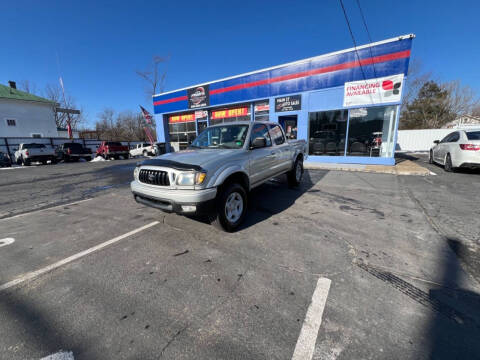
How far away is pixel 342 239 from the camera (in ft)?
10.3

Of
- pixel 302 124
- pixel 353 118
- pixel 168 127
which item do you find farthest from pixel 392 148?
pixel 168 127

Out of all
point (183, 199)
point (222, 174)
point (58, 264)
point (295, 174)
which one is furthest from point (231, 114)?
point (58, 264)

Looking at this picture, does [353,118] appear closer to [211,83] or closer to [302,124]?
[302,124]

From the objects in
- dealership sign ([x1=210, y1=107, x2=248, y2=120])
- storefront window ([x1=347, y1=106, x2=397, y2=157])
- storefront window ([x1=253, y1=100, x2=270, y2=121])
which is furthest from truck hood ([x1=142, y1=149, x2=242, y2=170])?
dealership sign ([x1=210, y1=107, x2=248, y2=120])

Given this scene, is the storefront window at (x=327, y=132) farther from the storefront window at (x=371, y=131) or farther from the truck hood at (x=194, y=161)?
the truck hood at (x=194, y=161)

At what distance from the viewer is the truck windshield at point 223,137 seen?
13.3 ft

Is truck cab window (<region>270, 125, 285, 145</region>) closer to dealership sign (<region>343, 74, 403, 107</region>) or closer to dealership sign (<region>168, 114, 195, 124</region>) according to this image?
dealership sign (<region>343, 74, 403, 107</region>)

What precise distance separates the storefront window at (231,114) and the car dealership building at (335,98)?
0.24 feet

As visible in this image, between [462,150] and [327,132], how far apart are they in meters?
5.43

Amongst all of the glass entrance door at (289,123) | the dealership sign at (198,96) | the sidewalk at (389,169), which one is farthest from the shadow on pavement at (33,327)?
the dealership sign at (198,96)

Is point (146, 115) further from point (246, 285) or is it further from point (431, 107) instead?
point (431, 107)

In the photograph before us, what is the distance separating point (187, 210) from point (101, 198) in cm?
436

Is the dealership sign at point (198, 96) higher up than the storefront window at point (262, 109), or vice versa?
the dealership sign at point (198, 96)

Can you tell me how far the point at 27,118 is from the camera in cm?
2656
